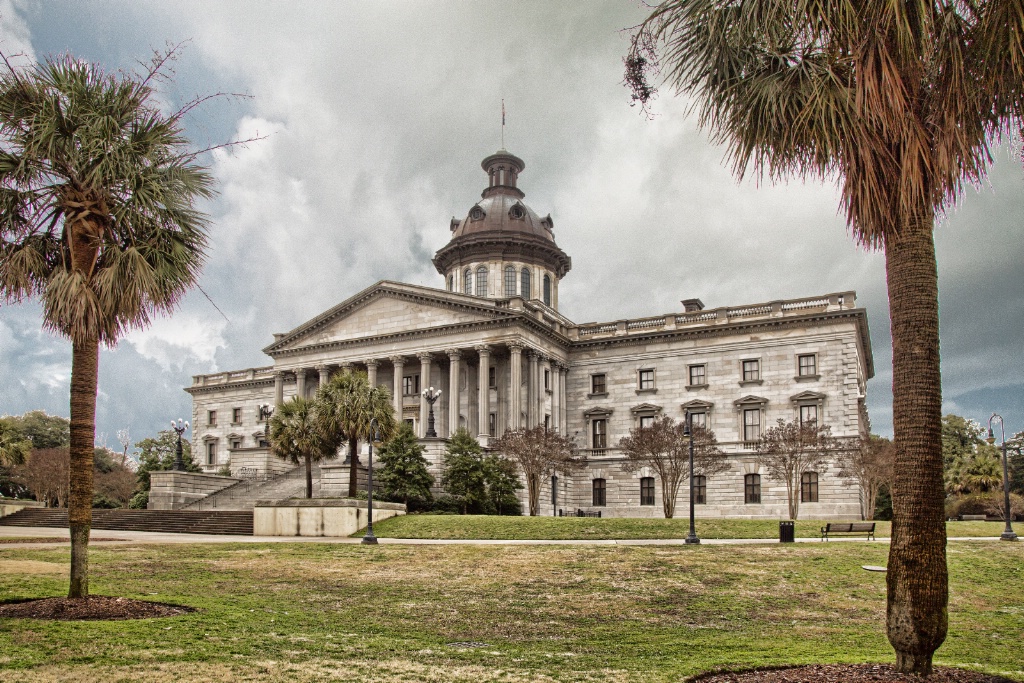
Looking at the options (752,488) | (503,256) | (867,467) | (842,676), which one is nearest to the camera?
(842,676)

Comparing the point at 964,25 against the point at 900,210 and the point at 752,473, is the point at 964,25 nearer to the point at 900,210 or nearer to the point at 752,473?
the point at 900,210

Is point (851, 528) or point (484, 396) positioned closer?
point (851, 528)

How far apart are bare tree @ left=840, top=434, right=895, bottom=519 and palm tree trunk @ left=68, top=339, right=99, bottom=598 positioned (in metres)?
38.9

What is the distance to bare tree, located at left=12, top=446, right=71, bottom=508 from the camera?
60.3m

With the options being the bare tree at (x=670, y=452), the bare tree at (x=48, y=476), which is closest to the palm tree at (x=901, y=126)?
the bare tree at (x=670, y=452)

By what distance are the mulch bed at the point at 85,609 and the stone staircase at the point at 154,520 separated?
77.9 feet

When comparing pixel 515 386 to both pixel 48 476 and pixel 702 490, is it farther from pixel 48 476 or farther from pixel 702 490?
pixel 48 476

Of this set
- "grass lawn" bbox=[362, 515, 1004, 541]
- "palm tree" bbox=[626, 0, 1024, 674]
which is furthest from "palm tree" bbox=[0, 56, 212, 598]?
"grass lawn" bbox=[362, 515, 1004, 541]

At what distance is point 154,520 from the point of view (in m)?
41.2

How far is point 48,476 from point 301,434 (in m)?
26.7

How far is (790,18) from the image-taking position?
885 cm

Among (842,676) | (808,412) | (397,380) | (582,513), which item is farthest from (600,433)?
(842,676)

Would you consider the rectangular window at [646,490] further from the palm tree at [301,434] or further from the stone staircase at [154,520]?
the stone staircase at [154,520]

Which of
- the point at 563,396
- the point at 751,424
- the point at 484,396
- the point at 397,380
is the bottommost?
the point at 751,424
